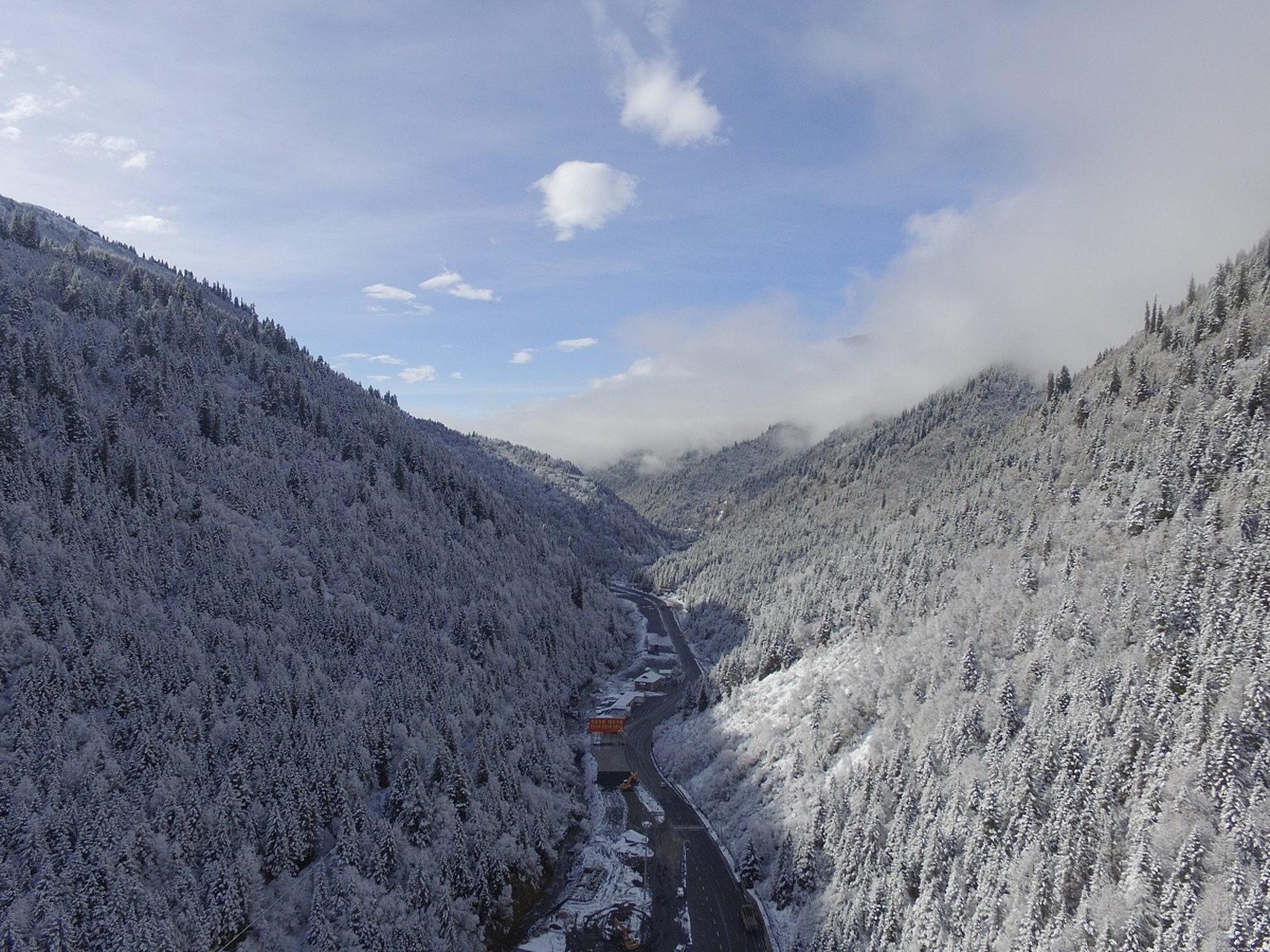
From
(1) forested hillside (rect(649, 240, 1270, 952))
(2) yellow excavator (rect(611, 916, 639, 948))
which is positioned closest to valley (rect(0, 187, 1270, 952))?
(1) forested hillside (rect(649, 240, 1270, 952))

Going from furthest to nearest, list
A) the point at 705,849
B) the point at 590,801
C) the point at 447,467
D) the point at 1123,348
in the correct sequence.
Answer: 1. the point at 447,467
2. the point at 1123,348
3. the point at 590,801
4. the point at 705,849

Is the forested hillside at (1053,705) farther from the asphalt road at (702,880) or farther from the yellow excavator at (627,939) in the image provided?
the yellow excavator at (627,939)

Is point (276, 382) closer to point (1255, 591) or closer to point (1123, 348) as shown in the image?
point (1255, 591)

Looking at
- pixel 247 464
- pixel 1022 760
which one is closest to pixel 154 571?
pixel 247 464

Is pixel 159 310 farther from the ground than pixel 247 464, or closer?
farther from the ground

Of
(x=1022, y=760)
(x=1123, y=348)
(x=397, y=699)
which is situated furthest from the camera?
(x=1123, y=348)

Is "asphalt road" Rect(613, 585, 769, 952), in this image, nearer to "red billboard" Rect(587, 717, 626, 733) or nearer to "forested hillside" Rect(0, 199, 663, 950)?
"red billboard" Rect(587, 717, 626, 733)
